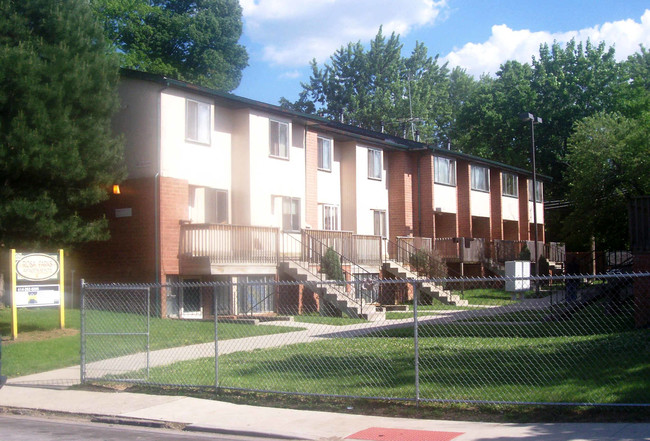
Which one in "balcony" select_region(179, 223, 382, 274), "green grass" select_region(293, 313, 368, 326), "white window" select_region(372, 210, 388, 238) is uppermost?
"white window" select_region(372, 210, 388, 238)

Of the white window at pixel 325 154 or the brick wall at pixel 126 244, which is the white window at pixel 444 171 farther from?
the brick wall at pixel 126 244

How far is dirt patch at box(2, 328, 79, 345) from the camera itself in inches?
648

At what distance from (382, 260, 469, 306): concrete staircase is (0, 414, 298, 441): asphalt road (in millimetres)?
18214

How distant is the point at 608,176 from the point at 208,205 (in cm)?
2203

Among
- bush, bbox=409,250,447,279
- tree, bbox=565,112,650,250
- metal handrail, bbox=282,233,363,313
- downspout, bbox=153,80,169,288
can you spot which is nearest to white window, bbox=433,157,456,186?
tree, bbox=565,112,650,250

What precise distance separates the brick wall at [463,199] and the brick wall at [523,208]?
25.7 ft

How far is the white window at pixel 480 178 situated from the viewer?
130 feet

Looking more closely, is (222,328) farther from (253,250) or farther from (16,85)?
(16,85)

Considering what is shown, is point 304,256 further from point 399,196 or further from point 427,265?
point 399,196

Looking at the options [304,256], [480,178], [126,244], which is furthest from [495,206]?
[126,244]

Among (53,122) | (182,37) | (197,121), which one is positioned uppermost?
(182,37)

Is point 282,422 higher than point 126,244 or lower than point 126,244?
lower

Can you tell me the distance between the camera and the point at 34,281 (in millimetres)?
16734

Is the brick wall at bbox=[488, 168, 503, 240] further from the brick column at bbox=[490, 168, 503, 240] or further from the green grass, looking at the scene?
the green grass
